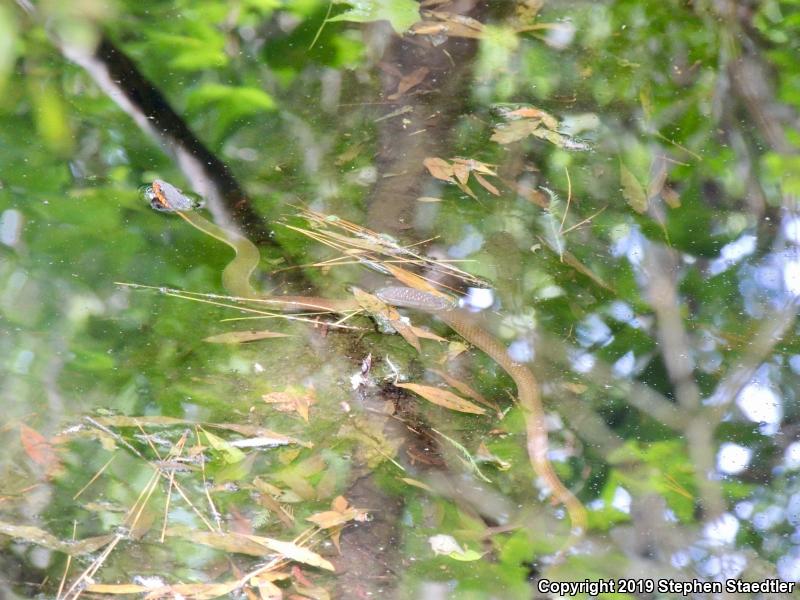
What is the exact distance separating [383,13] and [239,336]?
1.07m

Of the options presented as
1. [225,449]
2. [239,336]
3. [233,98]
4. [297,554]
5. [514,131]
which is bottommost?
[297,554]

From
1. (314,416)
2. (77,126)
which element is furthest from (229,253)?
(77,126)

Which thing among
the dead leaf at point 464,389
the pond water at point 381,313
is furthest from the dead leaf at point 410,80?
the dead leaf at point 464,389

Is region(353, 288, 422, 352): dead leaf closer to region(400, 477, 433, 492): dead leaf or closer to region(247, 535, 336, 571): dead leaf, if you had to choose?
region(400, 477, 433, 492): dead leaf

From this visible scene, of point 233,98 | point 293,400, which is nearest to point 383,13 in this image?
point 233,98

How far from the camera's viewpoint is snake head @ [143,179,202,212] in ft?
5.21

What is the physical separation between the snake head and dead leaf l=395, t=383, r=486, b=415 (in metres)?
0.63

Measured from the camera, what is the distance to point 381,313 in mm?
1519

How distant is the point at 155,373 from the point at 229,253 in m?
0.30

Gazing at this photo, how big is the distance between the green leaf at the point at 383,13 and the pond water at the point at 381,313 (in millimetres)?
37

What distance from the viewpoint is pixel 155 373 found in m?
1.42

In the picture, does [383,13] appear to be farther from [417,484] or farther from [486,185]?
[417,484]

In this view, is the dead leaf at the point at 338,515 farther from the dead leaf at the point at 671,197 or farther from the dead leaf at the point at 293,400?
the dead leaf at the point at 671,197

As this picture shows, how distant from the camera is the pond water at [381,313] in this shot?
135cm
